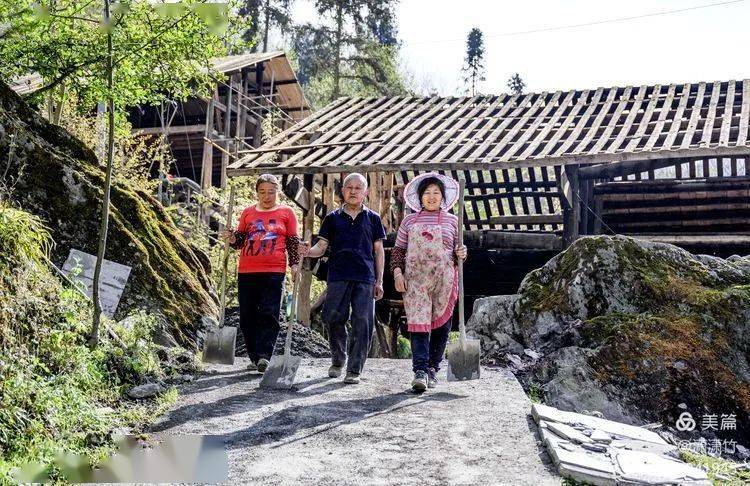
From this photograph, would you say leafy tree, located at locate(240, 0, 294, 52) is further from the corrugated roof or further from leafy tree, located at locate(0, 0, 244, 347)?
leafy tree, located at locate(0, 0, 244, 347)

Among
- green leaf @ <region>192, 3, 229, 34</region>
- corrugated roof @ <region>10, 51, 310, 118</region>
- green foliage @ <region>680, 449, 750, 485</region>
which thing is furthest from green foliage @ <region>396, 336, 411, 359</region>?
green foliage @ <region>680, 449, 750, 485</region>

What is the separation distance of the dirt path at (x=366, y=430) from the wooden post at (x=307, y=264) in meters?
6.42

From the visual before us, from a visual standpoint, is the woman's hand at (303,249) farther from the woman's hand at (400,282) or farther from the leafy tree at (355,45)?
the leafy tree at (355,45)

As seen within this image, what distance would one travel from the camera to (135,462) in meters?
3.94

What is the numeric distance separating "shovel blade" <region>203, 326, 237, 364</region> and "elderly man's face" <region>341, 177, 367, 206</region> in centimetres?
168

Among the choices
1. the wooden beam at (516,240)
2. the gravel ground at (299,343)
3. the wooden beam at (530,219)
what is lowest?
the gravel ground at (299,343)

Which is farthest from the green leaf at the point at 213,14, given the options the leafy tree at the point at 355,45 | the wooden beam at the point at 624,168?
the leafy tree at the point at 355,45

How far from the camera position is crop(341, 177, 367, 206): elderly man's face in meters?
6.26

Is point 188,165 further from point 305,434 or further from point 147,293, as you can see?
point 305,434

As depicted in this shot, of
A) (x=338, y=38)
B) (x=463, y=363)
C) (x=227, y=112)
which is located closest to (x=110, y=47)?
(x=463, y=363)

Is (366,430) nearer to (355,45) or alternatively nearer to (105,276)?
(105,276)

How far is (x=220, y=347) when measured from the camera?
22.7 feet

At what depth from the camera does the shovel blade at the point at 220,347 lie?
22.7 feet

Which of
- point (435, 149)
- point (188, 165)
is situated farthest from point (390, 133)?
point (188, 165)
